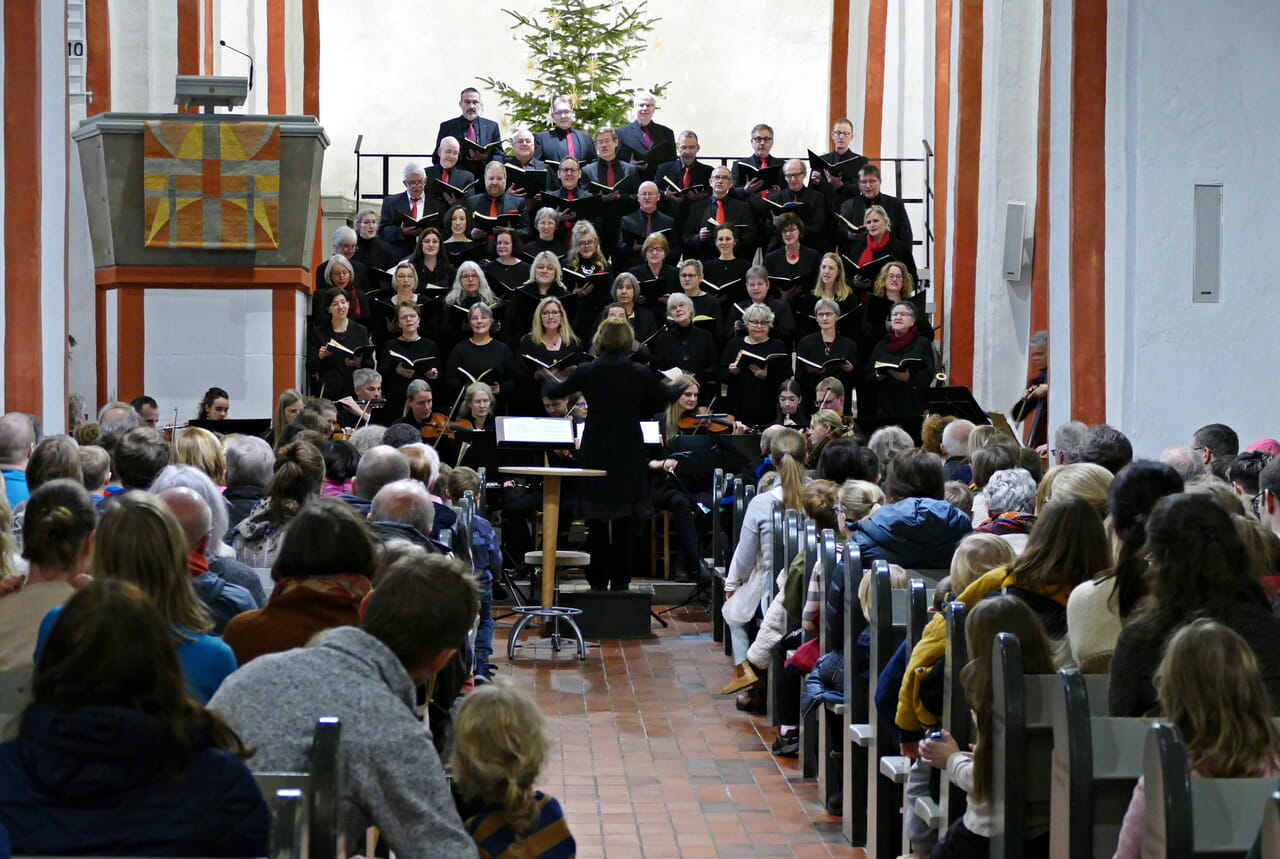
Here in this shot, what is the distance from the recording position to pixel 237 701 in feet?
10.7

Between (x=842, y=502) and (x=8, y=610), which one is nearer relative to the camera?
(x=8, y=610)

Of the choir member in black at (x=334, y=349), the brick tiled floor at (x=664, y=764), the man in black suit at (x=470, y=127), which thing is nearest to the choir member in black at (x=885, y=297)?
the choir member in black at (x=334, y=349)

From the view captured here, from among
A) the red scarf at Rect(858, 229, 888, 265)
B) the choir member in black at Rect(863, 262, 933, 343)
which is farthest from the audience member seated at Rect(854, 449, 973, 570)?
the red scarf at Rect(858, 229, 888, 265)

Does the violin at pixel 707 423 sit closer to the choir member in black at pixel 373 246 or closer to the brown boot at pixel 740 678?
the brown boot at pixel 740 678

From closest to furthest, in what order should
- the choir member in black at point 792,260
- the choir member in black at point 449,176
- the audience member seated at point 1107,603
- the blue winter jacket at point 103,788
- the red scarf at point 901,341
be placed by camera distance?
the blue winter jacket at point 103,788
the audience member seated at point 1107,603
the red scarf at point 901,341
the choir member in black at point 792,260
the choir member in black at point 449,176

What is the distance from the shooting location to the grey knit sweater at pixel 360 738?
3254 millimetres

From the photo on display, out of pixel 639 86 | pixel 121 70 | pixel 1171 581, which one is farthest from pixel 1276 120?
pixel 639 86

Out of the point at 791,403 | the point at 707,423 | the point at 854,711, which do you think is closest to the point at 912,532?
the point at 854,711

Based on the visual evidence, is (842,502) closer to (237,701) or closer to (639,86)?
(237,701)

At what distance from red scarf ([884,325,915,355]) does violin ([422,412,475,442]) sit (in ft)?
11.8

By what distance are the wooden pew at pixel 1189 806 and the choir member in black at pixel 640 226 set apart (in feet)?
41.8

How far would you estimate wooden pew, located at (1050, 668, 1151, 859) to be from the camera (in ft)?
11.4

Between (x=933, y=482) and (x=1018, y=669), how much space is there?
2.83 metres

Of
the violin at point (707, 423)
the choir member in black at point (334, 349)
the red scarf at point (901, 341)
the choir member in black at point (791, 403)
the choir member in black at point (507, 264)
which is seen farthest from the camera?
the choir member in black at point (507, 264)
